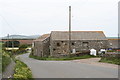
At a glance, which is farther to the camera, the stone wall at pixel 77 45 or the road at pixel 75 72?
the stone wall at pixel 77 45

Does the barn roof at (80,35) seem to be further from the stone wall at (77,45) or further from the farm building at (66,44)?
the stone wall at (77,45)

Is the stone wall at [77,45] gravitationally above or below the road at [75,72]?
above

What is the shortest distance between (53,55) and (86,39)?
704 centimetres

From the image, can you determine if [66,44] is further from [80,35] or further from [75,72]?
[75,72]

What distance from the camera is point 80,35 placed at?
47.5 meters

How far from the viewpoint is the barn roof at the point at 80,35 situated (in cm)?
→ 4637

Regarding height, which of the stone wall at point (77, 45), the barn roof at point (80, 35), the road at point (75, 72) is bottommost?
the road at point (75, 72)

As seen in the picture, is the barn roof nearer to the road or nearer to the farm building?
the farm building

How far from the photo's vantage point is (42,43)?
44.9 meters

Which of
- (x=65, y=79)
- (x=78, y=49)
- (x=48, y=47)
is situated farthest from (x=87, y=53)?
(x=65, y=79)

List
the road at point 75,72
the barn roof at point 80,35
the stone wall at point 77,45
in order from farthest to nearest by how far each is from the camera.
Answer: the barn roof at point 80,35
the stone wall at point 77,45
the road at point 75,72

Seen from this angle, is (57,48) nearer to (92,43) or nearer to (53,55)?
(53,55)

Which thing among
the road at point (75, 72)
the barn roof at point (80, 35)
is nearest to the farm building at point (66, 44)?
the barn roof at point (80, 35)

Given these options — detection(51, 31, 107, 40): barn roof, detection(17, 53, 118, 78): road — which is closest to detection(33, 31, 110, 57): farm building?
detection(51, 31, 107, 40): barn roof
